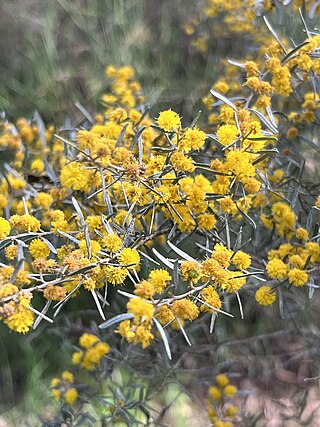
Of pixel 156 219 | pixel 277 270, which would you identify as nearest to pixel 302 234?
pixel 277 270

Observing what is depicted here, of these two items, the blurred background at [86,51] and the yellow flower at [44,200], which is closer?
the yellow flower at [44,200]

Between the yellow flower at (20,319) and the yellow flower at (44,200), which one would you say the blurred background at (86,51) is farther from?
the yellow flower at (20,319)

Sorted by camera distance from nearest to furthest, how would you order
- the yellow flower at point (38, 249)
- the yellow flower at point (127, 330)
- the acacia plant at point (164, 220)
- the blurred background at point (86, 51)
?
the yellow flower at point (127, 330)
the acacia plant at point (164, 220)
the yellow flower at point (38, 249)
the blurred background at point (86, 51)

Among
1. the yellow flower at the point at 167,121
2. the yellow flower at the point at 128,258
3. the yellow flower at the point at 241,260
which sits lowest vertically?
the yellow flower at the point at 241,260

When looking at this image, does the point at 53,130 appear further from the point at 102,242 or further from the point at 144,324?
the point at 144,324

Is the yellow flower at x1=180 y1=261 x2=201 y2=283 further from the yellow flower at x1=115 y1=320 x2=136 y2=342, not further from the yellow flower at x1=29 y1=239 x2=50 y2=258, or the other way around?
the yellow flower at x1=29 y1=239 x2=50 y2=258

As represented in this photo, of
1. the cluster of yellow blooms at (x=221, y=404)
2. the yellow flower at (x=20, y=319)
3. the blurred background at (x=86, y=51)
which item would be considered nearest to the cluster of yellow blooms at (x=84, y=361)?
the cluster of yellow blooms at (x=221, y=404)
